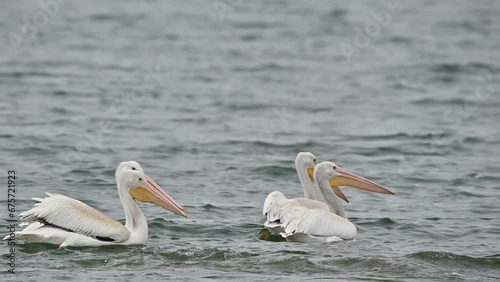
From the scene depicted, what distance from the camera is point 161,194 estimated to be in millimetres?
8273

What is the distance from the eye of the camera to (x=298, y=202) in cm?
891

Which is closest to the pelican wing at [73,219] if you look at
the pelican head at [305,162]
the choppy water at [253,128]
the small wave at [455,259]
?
the choppy water at [253,128]

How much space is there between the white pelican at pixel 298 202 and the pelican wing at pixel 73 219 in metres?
1.32

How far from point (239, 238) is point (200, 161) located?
317cm

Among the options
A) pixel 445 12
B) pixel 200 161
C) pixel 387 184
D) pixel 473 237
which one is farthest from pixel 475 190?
pixel 445 12

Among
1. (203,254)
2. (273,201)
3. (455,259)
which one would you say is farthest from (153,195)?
(455,259)

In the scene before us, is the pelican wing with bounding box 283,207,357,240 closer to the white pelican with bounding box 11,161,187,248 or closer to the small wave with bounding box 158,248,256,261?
the small wave with bounding box 158,248,256,261

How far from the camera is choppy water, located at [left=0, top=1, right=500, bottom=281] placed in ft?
26.3

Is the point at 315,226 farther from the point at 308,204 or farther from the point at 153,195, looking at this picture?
the point at 153,195

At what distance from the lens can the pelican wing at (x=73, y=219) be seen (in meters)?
7.93

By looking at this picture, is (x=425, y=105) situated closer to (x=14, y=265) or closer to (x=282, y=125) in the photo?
(x=282, y=125)

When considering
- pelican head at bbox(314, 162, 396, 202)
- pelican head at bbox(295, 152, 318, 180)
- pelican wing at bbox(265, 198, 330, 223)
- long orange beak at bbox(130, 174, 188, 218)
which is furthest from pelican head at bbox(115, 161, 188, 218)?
pelican head at bbox(295, 152, 318, 180)

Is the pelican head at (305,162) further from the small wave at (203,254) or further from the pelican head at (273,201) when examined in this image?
the small wave at (203,254)

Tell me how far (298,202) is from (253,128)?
15.5 ft
